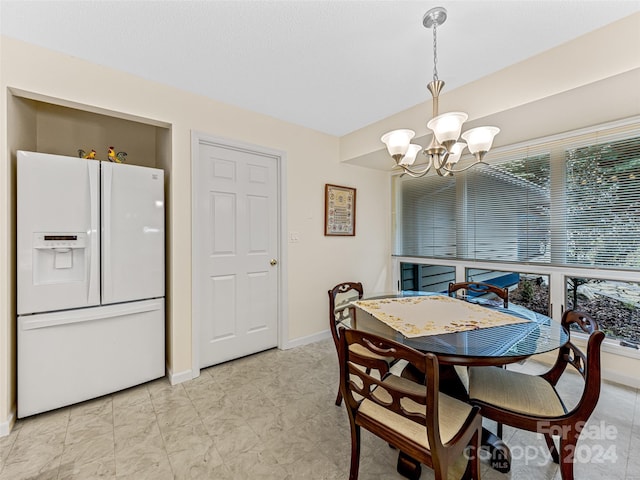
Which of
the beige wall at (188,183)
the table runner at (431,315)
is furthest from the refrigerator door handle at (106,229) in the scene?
the table runner at (431,315)

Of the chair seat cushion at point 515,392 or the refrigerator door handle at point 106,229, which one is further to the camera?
the refrigerator door handle at point 106,229

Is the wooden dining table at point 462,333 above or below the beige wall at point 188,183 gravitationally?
below

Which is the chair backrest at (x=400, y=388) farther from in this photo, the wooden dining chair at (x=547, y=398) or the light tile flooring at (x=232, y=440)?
the light tile flooring at (x=232, y=440)

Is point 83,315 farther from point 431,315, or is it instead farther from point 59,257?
point 431,315

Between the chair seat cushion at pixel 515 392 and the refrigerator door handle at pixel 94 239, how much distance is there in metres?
2.49

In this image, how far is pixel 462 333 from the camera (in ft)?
4.73

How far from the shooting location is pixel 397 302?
2057 mm

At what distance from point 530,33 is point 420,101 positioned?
3.03ft

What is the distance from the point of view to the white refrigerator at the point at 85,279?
1830mm

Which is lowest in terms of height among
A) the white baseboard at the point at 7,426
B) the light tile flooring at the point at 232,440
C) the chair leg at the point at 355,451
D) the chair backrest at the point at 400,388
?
the light tile flooring at the point at 232,440

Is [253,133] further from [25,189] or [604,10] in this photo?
[604,10]

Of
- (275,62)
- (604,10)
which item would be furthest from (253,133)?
(604,10)

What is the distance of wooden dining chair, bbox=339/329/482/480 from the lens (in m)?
1.00

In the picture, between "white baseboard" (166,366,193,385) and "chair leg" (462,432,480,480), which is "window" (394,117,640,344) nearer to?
Result: "chair leg" (462,432,480,480)
